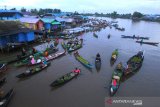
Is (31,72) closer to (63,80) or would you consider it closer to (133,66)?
(63,80)

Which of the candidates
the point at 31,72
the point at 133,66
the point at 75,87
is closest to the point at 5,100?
the point at 31,72

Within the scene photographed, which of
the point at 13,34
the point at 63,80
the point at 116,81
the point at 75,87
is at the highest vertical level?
the point at 13,34

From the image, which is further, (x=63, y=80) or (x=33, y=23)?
(x=33, y=23)

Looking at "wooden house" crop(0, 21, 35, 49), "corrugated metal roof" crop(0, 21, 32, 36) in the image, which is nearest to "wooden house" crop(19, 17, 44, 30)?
"wooden house" crop(0, 21, 35, 49)

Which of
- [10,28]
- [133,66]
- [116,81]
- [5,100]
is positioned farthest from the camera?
[10,28]

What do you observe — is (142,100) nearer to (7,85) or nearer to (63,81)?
(63,81)

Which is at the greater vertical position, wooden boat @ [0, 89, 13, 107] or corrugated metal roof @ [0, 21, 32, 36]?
corrugated metal roof @ [0, 21, 32, 36]

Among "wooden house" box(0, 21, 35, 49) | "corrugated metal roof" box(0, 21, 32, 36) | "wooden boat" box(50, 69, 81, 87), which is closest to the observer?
"wooden boat" box(50, 69, 81, 87)

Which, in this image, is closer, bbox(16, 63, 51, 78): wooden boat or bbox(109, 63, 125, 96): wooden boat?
bbox(109, 63, 125, 96): wooden boat

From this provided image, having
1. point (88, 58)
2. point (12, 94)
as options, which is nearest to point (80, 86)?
point (12, 94)

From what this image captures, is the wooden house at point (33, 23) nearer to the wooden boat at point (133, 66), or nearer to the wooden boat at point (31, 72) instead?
the wooden boat at point (31, 72)

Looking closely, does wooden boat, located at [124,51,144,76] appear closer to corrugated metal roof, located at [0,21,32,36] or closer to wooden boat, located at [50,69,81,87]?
wooden boat, located at [50,69,81,87]
